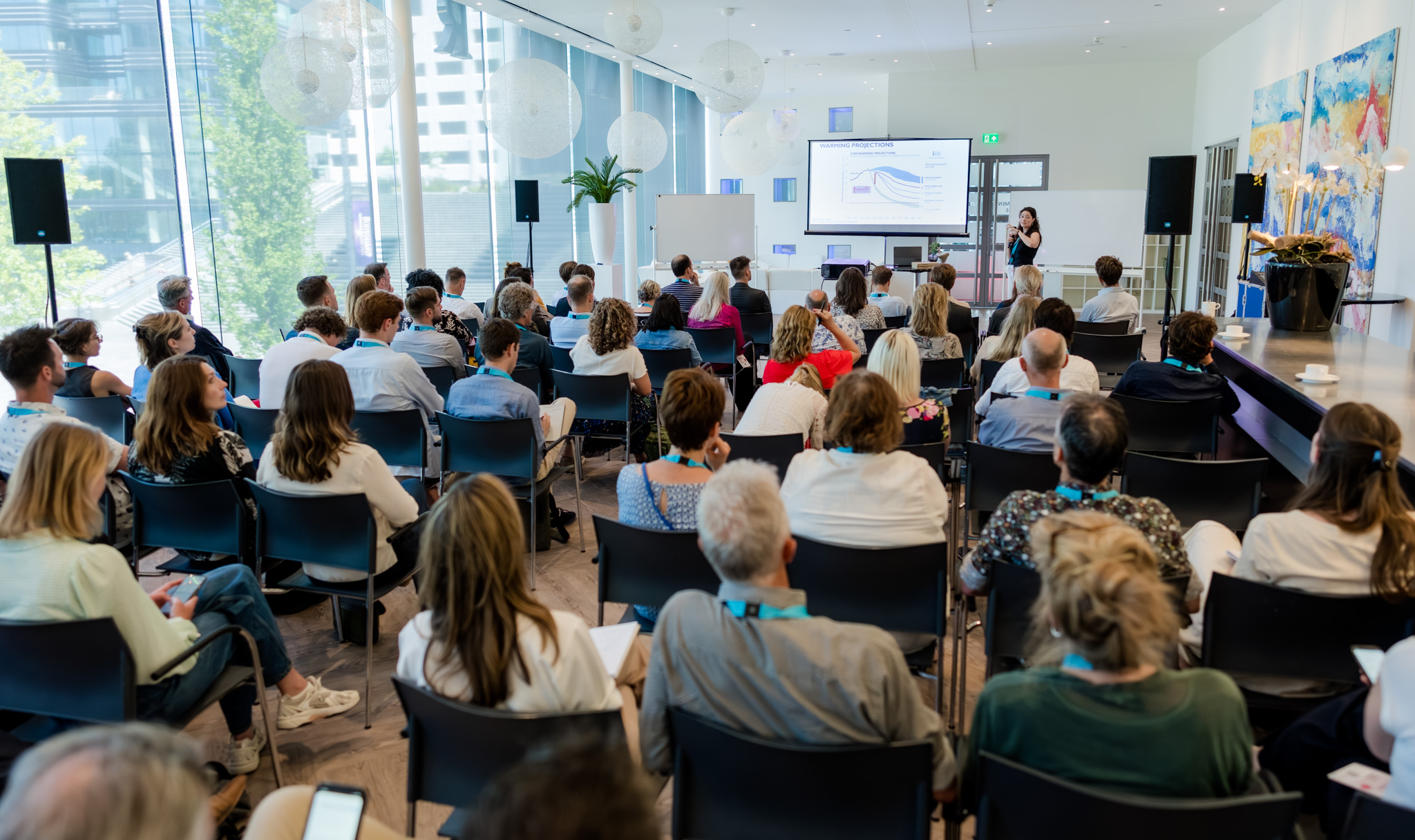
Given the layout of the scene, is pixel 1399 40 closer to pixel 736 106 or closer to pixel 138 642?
pixel 736 106

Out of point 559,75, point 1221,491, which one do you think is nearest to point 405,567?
point 1221,491

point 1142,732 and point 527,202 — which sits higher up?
point 527,202

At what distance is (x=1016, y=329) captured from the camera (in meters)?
5.58

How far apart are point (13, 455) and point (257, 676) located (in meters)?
1.78

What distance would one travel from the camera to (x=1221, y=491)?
336cm

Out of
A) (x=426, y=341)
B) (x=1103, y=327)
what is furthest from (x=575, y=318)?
(x=1103, y=327)

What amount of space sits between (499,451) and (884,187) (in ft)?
40.1

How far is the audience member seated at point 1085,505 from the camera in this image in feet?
7.72

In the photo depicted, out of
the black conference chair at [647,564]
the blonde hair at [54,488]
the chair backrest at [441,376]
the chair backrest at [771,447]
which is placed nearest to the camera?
the blonde hair at [54,488]

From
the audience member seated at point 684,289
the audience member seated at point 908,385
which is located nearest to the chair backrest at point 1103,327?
the audience member seated at point 684,289

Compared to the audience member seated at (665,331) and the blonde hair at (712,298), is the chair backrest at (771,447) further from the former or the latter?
the blonde hair at (712,298)

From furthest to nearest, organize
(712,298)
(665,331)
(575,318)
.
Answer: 1. (712,298)
2. (575,318)
3. (665,331)

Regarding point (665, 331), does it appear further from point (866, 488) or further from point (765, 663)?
point (765, 663)

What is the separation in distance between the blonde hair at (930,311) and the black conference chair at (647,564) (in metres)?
3.62
